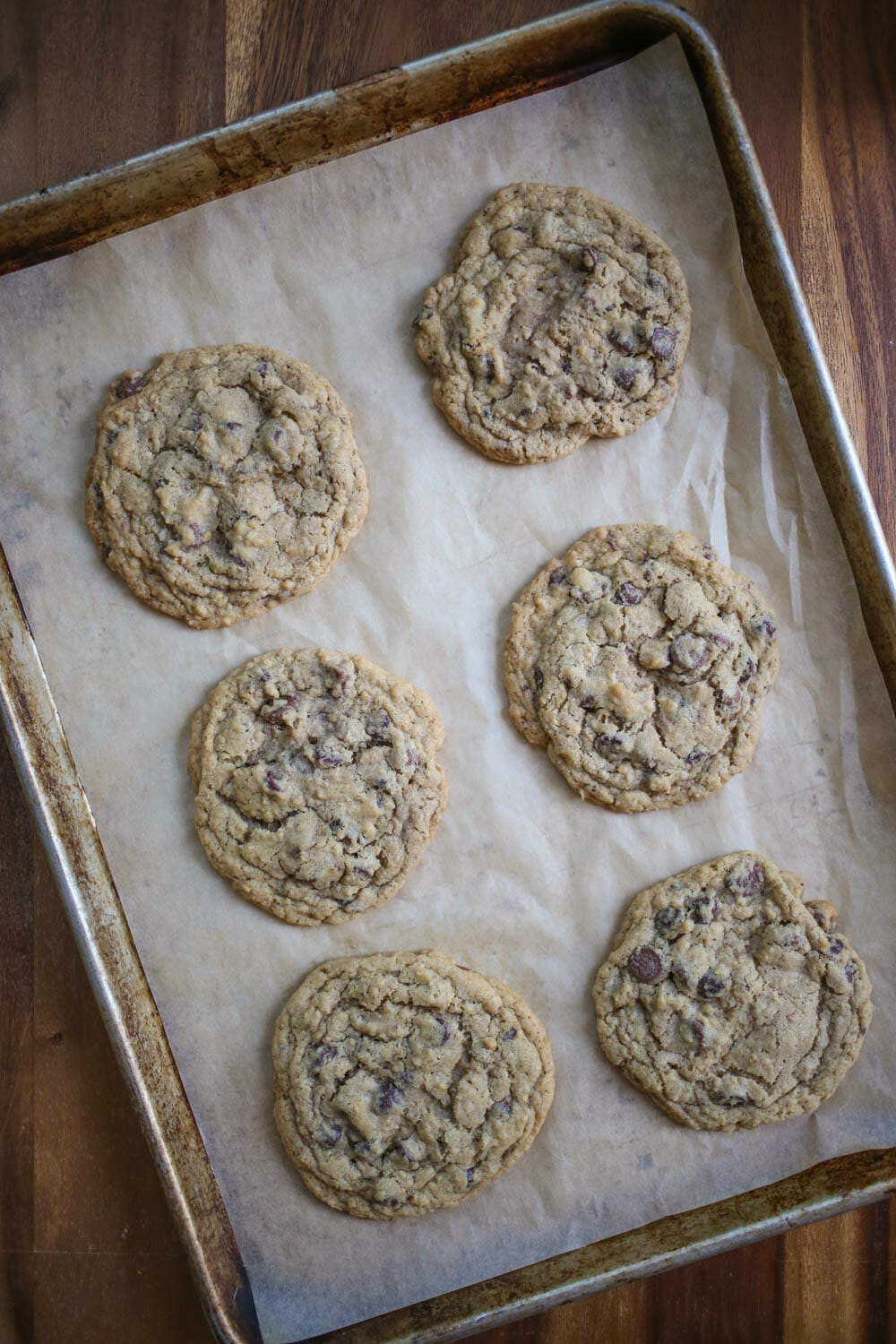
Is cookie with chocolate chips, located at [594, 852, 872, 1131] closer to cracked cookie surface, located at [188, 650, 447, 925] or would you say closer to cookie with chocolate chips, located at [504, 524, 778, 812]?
cookie with chocolate chips, located at [504, 524, 778, 812]

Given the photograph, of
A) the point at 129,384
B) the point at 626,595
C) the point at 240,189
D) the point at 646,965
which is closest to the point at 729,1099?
the point at 646,965

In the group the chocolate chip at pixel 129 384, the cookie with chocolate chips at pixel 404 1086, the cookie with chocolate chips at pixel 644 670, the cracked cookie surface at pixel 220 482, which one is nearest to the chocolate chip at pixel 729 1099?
the cookie with chocolate chips at pixel 404 1086

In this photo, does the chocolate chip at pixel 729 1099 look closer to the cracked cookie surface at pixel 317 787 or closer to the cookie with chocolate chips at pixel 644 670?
the cookie with chocolate chips at pixel 644 670

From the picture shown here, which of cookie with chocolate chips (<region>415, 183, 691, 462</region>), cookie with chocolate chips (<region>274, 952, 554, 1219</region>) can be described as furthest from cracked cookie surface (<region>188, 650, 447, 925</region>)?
cookie with chocolate chips (<region>415, 183, 691, 462</region>)

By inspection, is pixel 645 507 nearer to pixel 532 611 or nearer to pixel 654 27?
pixel 532 611

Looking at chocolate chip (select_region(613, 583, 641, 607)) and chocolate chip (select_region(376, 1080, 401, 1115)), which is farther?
chocolate chip (select_region(613, 583, 641, 607))

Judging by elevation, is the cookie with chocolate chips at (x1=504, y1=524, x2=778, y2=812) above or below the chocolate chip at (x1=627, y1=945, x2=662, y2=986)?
above
